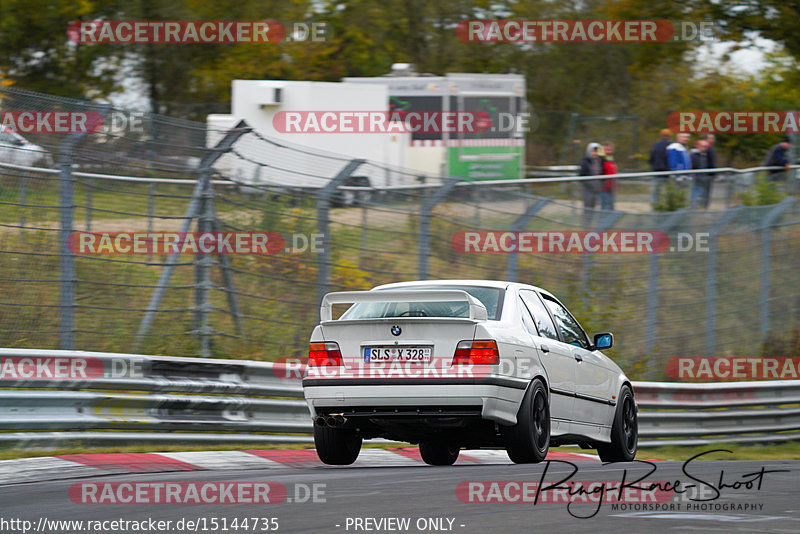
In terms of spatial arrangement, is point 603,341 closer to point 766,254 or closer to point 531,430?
point 531,430

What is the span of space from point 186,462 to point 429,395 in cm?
218

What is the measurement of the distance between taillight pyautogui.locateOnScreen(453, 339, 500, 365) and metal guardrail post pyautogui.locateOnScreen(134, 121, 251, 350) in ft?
14.1

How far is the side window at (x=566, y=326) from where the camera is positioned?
11.2 metres

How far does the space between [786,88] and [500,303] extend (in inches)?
969

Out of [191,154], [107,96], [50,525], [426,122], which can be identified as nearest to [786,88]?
[426,122]

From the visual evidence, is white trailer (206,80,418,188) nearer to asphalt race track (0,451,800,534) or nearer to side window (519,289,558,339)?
side window (519,289,558,339)

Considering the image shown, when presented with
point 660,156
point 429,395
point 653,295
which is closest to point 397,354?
point 429,395

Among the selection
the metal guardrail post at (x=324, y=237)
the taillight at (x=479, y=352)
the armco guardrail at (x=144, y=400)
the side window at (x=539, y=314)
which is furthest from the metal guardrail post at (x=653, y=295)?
the taillight at (x=479, y=352)

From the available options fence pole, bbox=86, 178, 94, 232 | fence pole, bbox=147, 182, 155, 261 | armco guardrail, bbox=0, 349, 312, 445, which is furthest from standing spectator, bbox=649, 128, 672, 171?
fence pole, bbox=86, 178, 94, 232

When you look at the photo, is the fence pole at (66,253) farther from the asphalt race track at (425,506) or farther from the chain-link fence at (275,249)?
the asphalt race track at (425,506)

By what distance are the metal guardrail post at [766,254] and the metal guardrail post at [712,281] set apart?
2.66 feet

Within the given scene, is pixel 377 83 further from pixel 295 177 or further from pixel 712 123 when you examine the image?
pixel 295 177

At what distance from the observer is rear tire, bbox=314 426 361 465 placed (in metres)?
Result: 10.3

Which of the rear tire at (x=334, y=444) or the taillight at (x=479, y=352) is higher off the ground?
the taillight at (x=479, y=352)
